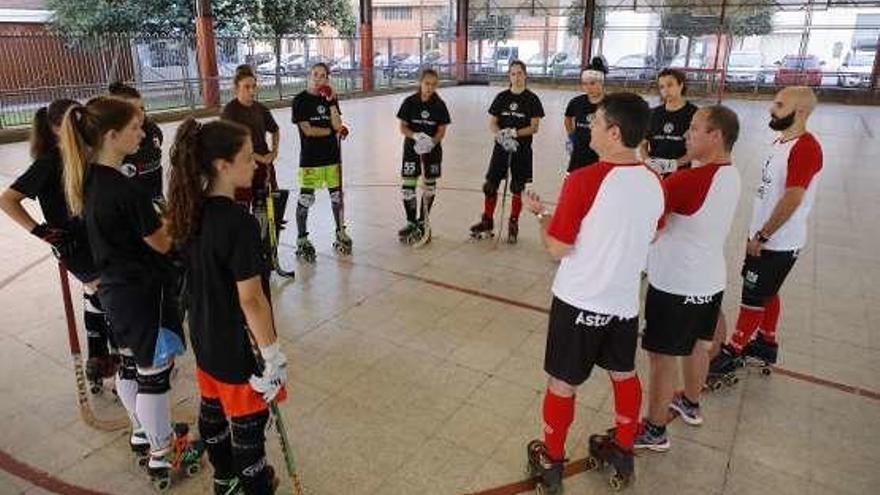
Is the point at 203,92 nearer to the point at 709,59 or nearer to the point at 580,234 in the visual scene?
the point at 580,234

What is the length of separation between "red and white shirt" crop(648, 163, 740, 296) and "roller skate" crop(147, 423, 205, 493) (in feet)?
7.69

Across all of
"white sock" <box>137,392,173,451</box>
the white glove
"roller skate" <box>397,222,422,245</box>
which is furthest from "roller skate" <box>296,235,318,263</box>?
the white glove

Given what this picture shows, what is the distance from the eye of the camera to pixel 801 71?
2148 cm

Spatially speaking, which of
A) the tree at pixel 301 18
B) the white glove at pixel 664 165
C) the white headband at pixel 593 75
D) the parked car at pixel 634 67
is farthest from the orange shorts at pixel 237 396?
the parked car at pixel 634 67

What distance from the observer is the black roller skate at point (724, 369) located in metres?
Answer: 3.73

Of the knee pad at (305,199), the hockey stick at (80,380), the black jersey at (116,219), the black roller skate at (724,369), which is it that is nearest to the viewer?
the black jersey at (116,219)

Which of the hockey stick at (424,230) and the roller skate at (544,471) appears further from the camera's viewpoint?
the hockey stick at (424,230)

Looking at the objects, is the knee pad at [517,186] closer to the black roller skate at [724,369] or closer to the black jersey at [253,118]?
the black jersey at [253,118]

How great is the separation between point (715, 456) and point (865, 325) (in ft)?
7.98

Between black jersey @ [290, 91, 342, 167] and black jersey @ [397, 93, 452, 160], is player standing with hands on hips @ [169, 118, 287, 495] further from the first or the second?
black jersey @ [397, 93, 452, 160]

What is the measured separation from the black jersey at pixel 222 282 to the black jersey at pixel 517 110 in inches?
173

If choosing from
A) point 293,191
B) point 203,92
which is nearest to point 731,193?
Answer: point 293,191

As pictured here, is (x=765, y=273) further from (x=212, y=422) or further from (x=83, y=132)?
(x=83, y=132)

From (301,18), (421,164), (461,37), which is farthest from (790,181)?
(461,37)
